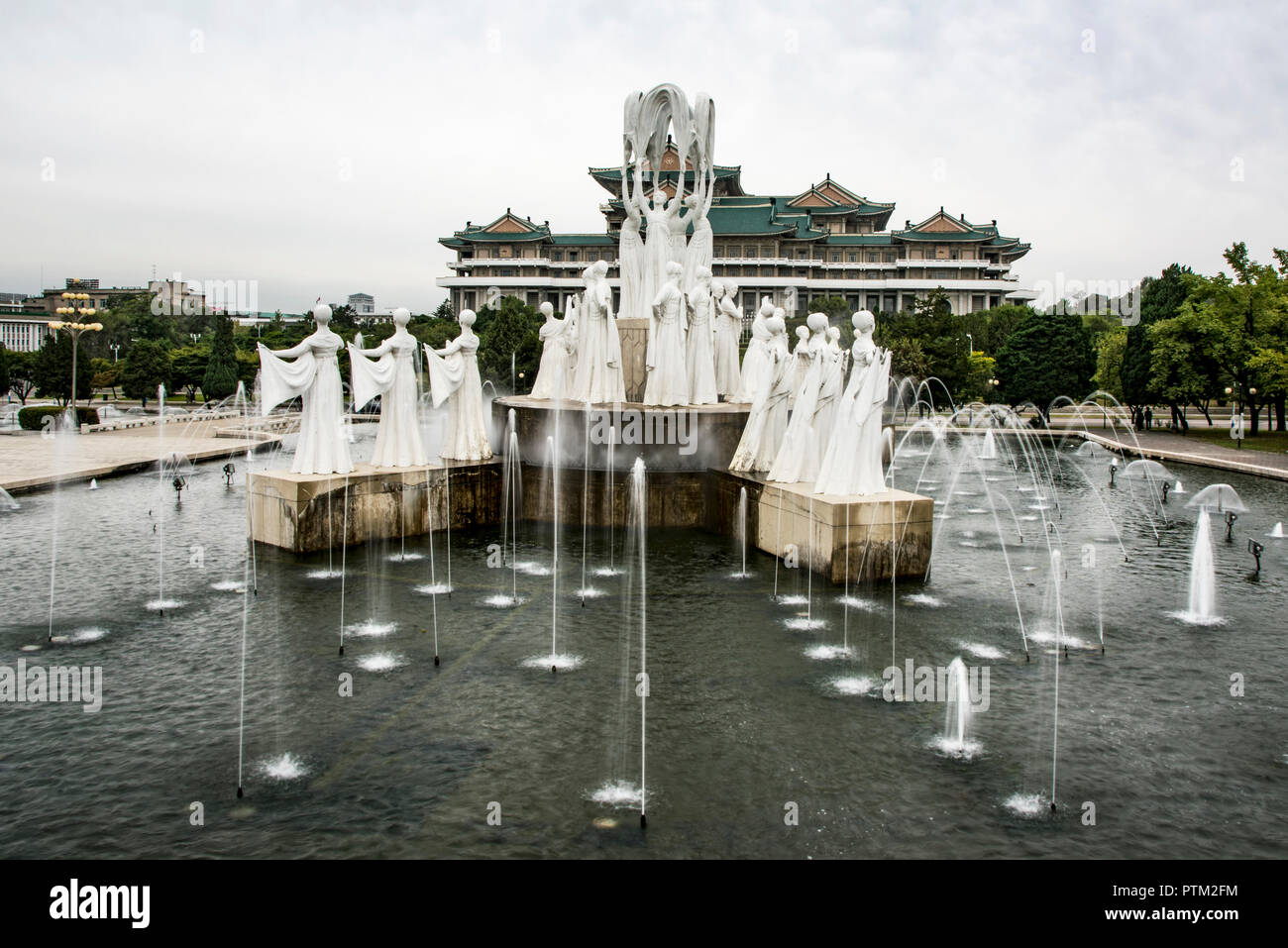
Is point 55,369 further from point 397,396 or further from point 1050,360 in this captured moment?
point 1050,360

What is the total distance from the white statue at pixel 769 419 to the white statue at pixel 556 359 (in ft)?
14.0

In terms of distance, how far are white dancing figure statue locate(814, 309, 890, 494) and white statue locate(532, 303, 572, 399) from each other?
6957 millimetres

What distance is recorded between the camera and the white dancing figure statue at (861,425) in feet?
34.6

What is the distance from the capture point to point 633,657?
8078mm

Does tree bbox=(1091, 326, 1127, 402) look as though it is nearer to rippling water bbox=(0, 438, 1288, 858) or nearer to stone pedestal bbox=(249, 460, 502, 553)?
rippling water bbox=(0, 438, 1288, 858)

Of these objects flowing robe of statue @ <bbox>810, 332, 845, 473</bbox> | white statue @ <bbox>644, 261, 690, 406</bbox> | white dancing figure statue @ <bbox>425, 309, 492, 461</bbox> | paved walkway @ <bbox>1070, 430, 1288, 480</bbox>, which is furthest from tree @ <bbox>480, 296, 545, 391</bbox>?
flowing robe of statue @ <bbox>810, 332, 845, 473</bbox>

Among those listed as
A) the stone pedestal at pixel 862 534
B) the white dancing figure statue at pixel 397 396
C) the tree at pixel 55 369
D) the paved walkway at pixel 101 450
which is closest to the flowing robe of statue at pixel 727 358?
the stone pedestal at pixel 862 534

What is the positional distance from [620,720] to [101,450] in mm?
22926

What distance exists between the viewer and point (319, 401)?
12016mm

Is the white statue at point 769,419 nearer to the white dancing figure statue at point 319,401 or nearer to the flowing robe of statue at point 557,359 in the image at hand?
the flowing robe of statue at point 557,359

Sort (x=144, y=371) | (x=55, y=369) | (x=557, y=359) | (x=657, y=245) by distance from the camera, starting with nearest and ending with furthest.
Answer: (x=557, y=359)
(x=657, y=245)
(x=55, y=369)
(x=144, y=371)

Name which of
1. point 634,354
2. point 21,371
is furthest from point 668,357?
point 21,371
